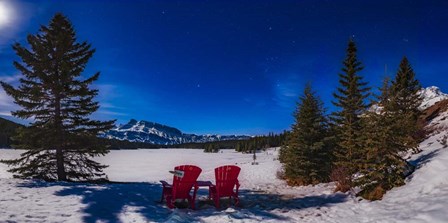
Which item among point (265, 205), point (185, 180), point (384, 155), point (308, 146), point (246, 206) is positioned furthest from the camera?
point (308, 146)

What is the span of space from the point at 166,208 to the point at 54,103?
887 cm

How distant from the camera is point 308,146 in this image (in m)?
15.3

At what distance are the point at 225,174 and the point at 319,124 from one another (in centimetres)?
798

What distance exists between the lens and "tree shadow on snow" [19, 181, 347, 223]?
7956mm

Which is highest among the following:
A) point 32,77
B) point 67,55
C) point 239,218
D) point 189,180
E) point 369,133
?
point 67,55

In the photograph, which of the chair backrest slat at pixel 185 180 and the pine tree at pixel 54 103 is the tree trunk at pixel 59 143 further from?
the chair backrest slat at pixel 185 180

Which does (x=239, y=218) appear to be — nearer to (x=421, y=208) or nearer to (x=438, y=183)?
(x=421, y=208)

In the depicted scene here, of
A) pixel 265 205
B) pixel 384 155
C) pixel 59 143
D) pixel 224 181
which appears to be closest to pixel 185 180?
pixel 224 181

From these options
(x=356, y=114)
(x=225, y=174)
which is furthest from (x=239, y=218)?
(x=356, y=114)

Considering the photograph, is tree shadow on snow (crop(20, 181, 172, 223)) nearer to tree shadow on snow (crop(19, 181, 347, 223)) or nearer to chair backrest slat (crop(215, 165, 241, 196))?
tree shadow on snow (crop(19, 181, 347, 223))

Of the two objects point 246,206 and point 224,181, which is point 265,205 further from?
point 224,181

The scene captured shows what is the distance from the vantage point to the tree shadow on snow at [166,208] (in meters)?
7.96

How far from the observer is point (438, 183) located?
8.09 metres

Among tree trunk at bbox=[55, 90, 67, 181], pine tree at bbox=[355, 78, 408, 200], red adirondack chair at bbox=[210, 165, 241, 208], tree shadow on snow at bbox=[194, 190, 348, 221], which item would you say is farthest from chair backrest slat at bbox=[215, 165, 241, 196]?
tree trunk at bbox=[55, 90, 67, 181]
